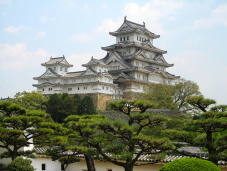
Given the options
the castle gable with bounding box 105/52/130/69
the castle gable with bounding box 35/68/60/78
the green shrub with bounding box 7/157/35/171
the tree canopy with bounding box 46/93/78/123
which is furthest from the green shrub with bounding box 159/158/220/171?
the castle gable with bounding box 105/52/130/69

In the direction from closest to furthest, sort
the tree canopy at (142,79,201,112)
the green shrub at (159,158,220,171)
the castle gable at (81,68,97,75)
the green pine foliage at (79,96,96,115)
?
1. the green shrub at (159,158,220,171)
2. the green pine foliage at (79,96,96,115)
3. the tree canopy at (142,79,201,112)
4. the castle gable at (81,68,97,75)

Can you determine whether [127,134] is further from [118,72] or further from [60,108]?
[118,72]

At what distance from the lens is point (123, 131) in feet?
43.7

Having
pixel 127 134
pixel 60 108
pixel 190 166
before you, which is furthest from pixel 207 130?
pixel 60 108

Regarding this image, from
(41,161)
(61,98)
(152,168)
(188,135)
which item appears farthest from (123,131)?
(61,98)

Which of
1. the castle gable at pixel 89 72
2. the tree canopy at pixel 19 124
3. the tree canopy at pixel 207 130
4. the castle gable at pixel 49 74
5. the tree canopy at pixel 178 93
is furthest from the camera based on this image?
the castle gable at pixel 49 74

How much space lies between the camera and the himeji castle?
51000 millimetres

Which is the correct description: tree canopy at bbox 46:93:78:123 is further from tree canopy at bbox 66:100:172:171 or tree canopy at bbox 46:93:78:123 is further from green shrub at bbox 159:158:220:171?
green shrub at bbox 159:158:220:171

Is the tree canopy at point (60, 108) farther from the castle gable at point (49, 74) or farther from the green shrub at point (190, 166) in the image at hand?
the green shrub at point (190, 166)

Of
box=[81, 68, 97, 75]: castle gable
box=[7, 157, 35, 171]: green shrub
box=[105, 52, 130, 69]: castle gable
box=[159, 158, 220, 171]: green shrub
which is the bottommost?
box=[7, 157, 35, 171]: green shrub

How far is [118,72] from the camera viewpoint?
5547cm

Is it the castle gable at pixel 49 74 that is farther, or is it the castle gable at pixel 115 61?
A: the castle gable at pixel 115 61

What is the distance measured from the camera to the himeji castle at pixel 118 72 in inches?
2008

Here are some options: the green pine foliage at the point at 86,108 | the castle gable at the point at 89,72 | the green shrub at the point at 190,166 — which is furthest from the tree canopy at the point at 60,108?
the green shrub at the point at 190,166
